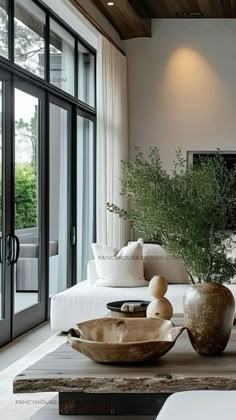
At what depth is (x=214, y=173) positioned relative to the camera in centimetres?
255

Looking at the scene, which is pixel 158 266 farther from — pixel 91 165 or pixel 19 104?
pixel 91 165

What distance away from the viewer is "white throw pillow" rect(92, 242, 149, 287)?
566cm

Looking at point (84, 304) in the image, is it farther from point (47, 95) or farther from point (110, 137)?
point (110, 137)

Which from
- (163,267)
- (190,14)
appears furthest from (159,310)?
(190,14)

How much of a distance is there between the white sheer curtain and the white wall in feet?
1.39

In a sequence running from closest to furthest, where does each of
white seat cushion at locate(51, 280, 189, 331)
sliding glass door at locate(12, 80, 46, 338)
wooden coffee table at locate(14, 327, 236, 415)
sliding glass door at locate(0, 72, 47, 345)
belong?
wooden coffee table at locate(14, 327, 236, 415)
white seat cushion at locate(51, 280, 189, 331)
sliding glass door at locate(0, 72, 47, 345)
sliding glass door at locate(12, 80, 46, 338)

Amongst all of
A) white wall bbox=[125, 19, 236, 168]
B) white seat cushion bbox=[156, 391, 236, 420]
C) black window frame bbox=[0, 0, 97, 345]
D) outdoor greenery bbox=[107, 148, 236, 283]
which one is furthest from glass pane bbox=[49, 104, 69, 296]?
white seat cushion bbox=[156, 391, 236, 420]

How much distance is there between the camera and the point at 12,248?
17.6ft

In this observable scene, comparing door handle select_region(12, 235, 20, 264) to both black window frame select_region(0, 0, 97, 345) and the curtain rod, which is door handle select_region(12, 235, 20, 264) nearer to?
black window frame select_region(0, 0, 97, 345)

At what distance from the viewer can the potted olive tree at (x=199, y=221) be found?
101 inches

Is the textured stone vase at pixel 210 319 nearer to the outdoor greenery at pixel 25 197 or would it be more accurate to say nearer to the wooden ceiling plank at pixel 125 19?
the outdoor greenery at pixel 25 197

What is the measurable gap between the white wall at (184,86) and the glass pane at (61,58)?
172 centimetres

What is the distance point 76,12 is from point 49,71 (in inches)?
26.5

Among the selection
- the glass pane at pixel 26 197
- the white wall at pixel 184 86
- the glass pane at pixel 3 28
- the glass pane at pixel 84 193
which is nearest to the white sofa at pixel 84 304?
the glass pane at pixel 26 197
